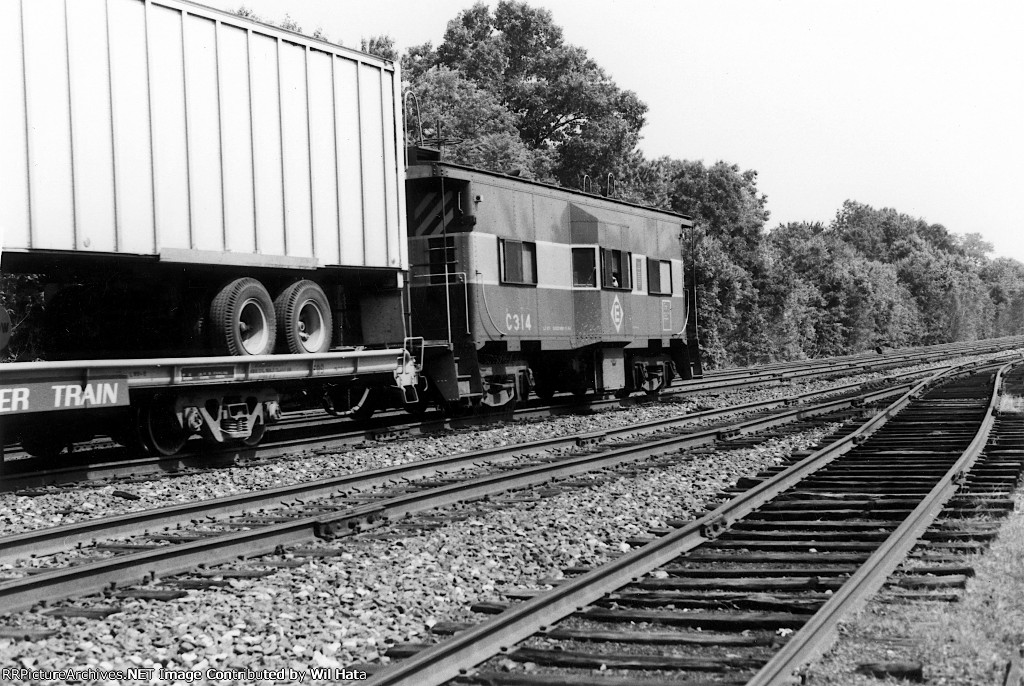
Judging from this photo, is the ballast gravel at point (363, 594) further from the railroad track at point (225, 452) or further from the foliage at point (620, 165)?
the foliage at point (620, 165)

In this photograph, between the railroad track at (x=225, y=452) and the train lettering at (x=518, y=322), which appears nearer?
the railroad track at (x=225, y=452)

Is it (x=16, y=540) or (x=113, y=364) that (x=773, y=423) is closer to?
(x=113, y=364)

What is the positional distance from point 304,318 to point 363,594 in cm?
753

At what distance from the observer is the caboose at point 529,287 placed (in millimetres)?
15398

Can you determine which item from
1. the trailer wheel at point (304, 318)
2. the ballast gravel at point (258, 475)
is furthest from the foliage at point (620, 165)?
the trailer wheel at point (304, 318)

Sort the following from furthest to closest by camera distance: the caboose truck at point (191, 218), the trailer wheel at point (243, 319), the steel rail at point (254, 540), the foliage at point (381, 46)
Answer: the foliage at point (381, 46)
the trailer wheel at point (243, 319)
the caboose truck at point (191, 218)
the steel rail at point (254, 540)

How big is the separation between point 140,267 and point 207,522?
392 cm

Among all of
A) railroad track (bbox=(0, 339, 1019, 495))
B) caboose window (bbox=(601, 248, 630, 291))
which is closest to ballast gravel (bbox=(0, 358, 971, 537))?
railroad track (bbox=(0, 339, 1019, 495))

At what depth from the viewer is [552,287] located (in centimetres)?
1728

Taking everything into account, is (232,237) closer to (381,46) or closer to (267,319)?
(267,319)

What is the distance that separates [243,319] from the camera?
39.8 feet

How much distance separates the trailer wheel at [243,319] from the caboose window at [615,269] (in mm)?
7352

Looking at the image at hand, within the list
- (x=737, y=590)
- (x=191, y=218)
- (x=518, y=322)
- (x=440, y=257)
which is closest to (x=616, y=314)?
(x=518, y=322)

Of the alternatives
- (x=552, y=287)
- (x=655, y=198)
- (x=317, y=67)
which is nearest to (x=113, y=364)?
(x=317, y=67)
